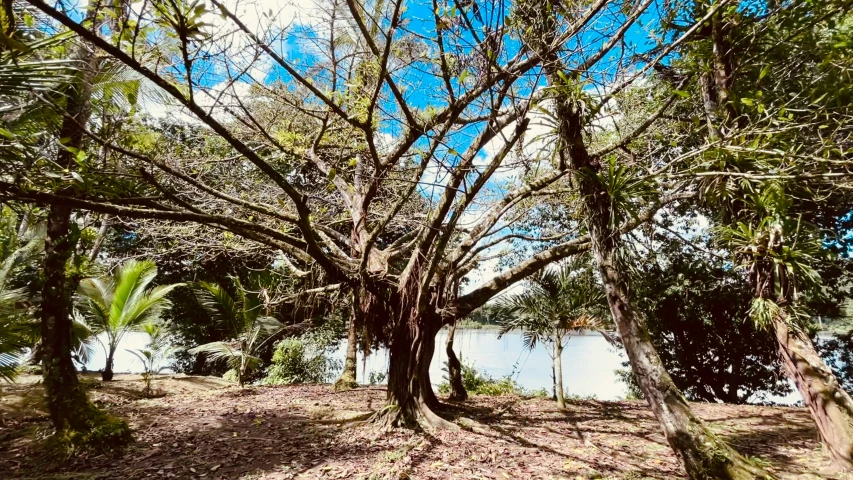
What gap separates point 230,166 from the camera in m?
6.27

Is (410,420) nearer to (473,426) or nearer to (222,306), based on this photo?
(473,426)

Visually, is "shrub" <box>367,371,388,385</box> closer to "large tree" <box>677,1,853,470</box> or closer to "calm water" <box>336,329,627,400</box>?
"calm water" <box>336,329,627,400</box>

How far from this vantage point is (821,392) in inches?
135

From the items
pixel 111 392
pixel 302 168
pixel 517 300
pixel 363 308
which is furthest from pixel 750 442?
pixel 111 392

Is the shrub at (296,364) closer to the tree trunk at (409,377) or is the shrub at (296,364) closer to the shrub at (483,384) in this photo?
the shrub at (483,384)

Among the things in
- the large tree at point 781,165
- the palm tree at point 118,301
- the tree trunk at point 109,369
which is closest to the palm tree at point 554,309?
the large tree at point 781,165

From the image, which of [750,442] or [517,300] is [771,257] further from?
[517,300]

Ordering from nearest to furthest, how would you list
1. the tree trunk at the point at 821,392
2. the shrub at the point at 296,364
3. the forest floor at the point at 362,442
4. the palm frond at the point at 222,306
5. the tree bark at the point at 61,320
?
the tree trunk at the point at 821,392
the forest floor at the point at 362,442
the tree bark at the point at 61,320
the palm frond at the point at 222,306
the shrub at the point at 296,364

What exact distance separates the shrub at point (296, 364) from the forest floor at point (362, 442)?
9.82 ft

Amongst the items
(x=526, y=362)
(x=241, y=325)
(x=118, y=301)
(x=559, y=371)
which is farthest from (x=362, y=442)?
(x=118, y=301)

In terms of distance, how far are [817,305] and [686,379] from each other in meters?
3.24

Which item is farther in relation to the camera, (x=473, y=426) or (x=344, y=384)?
(x=344, y=384)

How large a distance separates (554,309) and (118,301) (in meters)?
7.51

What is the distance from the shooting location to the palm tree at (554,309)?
24.0 ft
